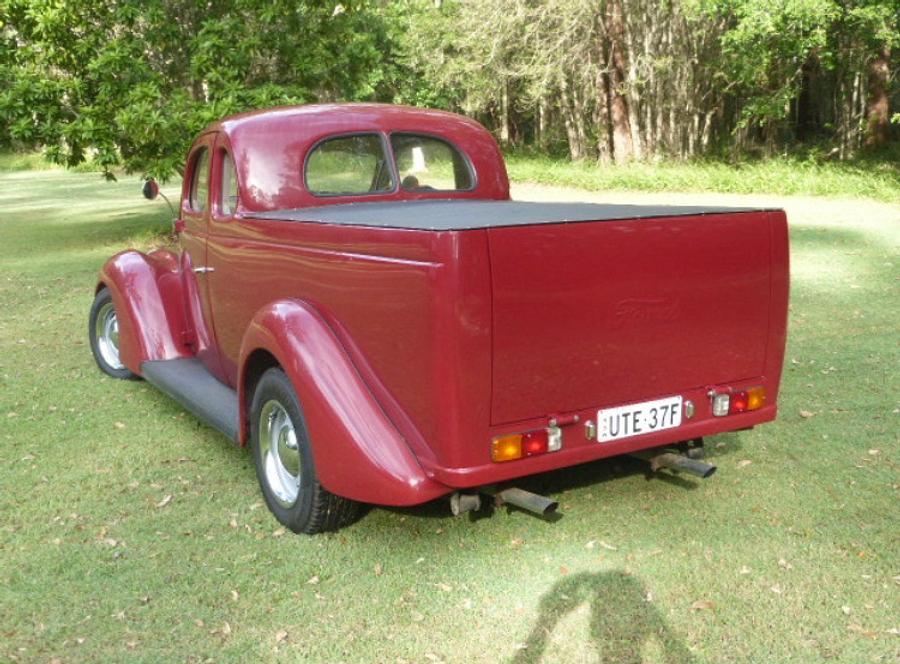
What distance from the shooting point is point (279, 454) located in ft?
13.0

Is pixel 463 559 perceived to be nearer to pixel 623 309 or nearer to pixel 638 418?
pixel 638 418

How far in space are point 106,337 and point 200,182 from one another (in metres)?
1.88

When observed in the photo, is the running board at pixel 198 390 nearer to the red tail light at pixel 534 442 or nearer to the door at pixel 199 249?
the door at pixel 199 249

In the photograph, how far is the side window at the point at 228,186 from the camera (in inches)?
188

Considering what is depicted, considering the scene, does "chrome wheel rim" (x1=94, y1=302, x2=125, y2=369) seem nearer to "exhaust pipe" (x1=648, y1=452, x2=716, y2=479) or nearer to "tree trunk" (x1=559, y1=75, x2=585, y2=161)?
"exhaust pipe" (x1=648, y1=452, x2=716, y2=479)

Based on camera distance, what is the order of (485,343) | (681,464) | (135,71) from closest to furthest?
(485,343)
(681,464)
(135,71)

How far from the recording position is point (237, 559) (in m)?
3.68

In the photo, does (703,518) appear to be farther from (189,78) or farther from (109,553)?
(189,78)

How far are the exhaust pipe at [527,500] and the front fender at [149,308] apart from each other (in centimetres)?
278

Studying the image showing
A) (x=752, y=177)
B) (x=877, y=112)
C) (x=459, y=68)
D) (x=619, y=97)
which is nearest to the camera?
(x=752, y=177)

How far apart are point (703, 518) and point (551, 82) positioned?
23.3m

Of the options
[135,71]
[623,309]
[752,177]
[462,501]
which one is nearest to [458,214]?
[623,309]

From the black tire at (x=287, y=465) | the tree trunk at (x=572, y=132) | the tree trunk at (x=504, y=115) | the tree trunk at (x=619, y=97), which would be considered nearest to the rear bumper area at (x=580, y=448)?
the black tire at (x=287, y=465)

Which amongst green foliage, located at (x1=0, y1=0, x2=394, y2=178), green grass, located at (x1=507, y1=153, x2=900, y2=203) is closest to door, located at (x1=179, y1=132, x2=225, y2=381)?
green foliage, located at (x1=0, y1=0, x2=394, y2=178)
